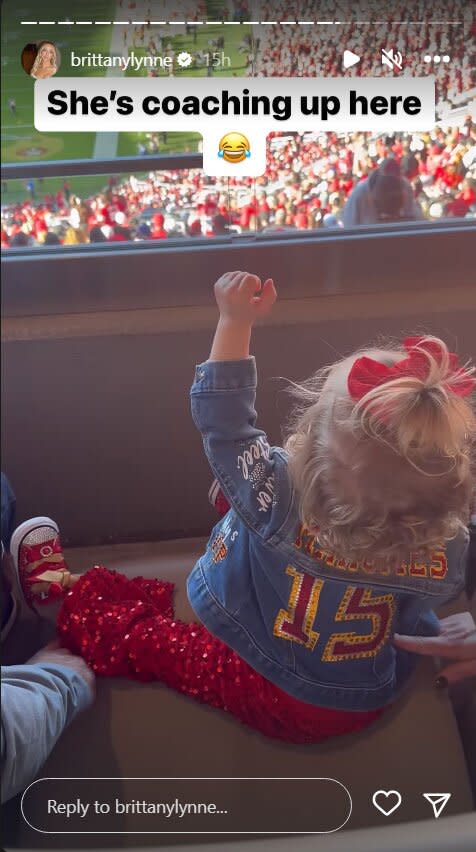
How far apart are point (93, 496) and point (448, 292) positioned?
0.44m

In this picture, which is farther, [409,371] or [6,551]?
[6,551]

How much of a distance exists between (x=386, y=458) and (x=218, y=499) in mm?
186

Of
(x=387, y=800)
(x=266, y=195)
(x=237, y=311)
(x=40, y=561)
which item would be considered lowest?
(x=387, y=800)

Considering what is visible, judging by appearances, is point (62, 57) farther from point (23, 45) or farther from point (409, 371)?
point (409, 371)

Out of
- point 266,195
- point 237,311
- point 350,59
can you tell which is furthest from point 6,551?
point 350,59

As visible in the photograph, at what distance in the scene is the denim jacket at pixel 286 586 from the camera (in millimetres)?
919

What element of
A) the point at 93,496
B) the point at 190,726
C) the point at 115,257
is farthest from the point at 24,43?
the point at 190,726

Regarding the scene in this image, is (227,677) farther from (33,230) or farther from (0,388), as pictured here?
(33,230)

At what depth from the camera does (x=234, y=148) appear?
2.95 ft

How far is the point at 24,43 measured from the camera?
34.9 inches

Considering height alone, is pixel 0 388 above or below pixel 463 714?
above

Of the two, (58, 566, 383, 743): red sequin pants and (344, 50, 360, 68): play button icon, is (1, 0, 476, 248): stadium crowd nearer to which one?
(344, 50, 360, 68): play button icon

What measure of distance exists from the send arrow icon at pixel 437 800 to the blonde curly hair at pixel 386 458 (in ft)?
0.88

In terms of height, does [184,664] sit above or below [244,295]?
below
